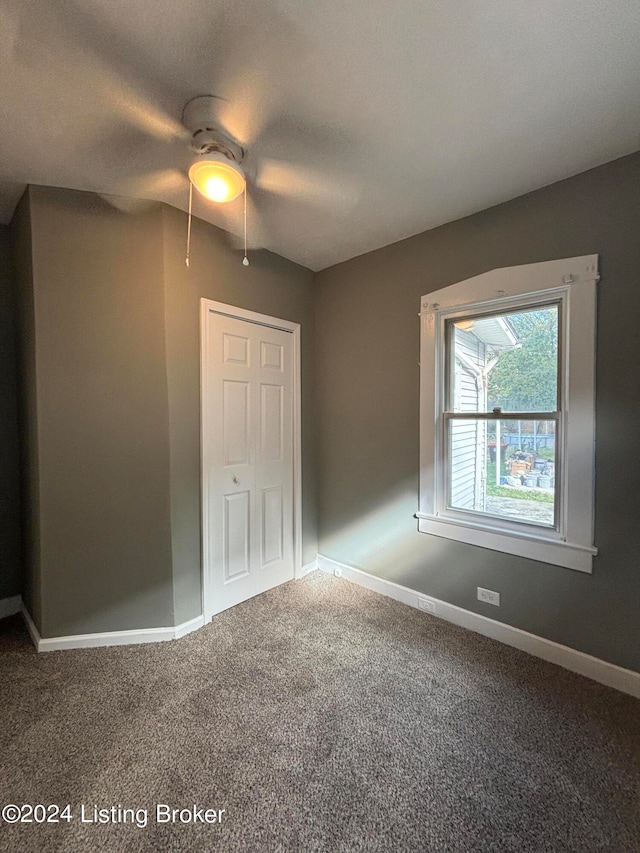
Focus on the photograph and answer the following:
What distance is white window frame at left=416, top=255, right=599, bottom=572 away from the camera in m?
1.76

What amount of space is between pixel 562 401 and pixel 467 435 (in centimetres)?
56

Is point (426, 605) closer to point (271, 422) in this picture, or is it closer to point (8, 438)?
point (271, 422)

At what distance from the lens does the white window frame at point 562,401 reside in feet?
5.77

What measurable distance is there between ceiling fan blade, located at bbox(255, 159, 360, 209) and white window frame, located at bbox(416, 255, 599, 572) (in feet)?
2.74

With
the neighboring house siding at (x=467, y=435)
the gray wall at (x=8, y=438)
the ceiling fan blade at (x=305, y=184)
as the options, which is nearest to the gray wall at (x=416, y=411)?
the neighboring house siding at (x=467, y=435)

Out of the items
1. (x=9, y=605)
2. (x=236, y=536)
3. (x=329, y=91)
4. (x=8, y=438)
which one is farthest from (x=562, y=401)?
(x=9, y=605)

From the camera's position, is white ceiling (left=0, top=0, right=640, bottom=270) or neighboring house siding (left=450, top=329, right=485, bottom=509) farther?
neighboring house siding (left=450, top=329, right=485, bottom=509)

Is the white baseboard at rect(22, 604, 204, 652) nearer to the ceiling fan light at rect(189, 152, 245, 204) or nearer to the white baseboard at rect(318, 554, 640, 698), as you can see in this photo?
the white baseboard at rect(318, 554, 640, 698)

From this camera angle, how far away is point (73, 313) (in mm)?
1920

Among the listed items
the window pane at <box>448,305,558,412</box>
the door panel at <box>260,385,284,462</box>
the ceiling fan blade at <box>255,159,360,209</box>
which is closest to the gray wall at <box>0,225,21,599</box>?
the door panel at <box>260,385,284,462</box>

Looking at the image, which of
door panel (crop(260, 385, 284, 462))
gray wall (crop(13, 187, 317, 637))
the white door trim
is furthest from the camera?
door panel (crop(260, 385, 284, 462))

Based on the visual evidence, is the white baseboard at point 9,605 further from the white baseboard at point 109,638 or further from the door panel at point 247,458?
the door panel at point 247,458

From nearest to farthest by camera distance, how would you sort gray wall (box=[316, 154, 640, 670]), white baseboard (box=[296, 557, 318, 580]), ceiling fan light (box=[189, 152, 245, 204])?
ceiling fan light (box=[189, 152, 245, 204])
gray wall (box=[316, 154, 640, 670])
white baseboard (box=[296, 557, 318, 580])

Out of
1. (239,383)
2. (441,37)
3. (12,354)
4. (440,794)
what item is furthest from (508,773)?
(12,354)
